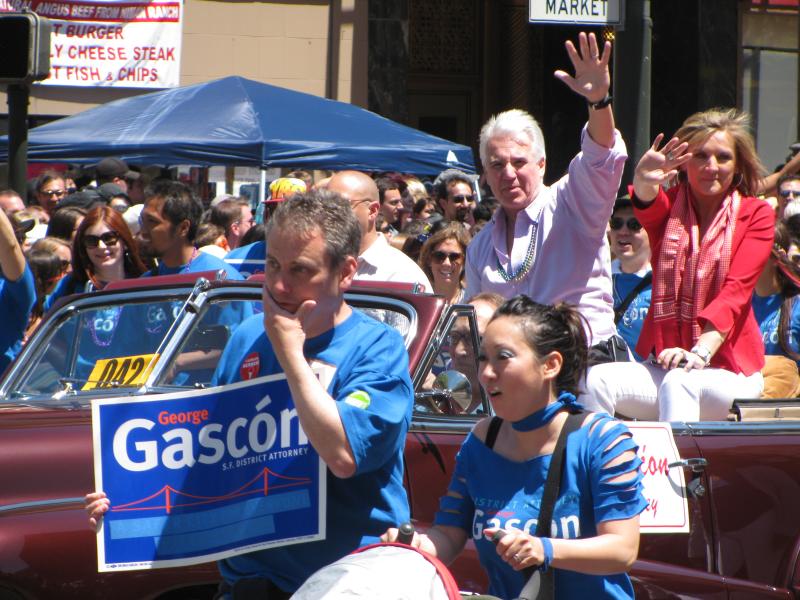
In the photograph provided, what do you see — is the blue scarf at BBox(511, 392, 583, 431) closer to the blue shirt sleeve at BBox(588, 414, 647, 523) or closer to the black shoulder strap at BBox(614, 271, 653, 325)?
the blue shirt sleeve at BBox(588, 414, 647, 523)

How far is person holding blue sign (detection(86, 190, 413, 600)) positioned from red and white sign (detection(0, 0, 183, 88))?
1359 cm

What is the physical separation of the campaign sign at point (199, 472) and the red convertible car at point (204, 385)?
959mm

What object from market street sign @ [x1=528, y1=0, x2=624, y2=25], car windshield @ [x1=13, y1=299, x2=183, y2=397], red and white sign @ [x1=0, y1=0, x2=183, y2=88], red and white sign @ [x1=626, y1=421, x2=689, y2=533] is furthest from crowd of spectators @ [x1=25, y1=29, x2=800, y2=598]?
red and white sign @ [x1=0, y1=0, x2=183, y2=88]

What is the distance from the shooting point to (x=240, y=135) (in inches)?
429

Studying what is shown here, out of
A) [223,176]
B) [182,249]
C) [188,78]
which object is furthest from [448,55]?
[182,249]

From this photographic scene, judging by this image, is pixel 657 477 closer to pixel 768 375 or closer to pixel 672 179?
pixel 768 375

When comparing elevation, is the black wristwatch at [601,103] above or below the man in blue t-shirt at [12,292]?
above

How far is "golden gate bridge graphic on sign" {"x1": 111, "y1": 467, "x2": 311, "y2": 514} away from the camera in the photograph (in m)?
3.02

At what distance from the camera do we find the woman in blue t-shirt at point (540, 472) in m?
2.92

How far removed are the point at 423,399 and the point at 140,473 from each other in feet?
4.67

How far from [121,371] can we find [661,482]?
2024mm

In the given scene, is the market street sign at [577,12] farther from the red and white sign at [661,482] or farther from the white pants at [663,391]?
the red and white sign at [661,482]

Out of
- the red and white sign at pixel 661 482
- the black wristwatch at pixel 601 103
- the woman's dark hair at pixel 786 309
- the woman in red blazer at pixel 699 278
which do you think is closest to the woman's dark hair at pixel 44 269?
the woman in red blazer at pixel 699 278

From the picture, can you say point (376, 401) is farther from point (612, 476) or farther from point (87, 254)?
point (87, 254)
